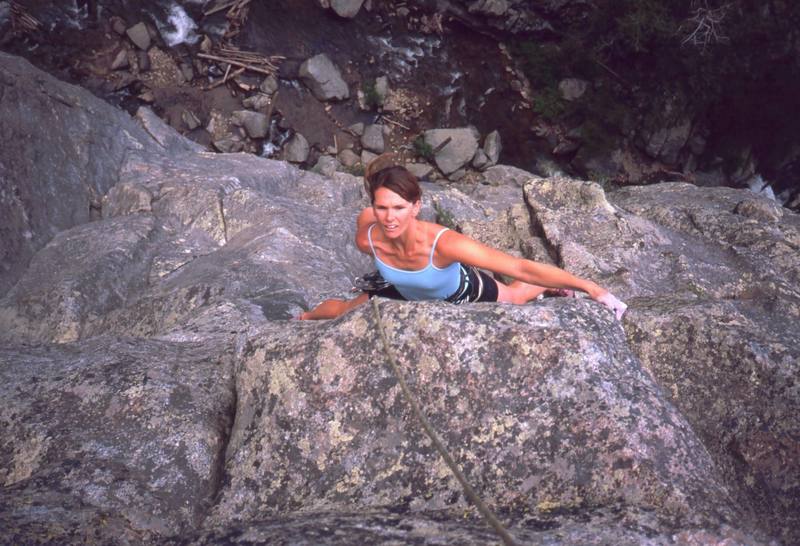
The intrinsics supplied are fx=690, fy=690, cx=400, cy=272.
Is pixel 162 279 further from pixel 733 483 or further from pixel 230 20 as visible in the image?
pixel 230 20

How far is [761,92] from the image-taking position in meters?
12.1

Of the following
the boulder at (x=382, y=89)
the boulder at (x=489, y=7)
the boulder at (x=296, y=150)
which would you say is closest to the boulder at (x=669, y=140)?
the boulder at (x=489, y=7)

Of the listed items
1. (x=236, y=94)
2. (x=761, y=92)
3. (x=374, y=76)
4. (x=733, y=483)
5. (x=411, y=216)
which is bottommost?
(x=733, y=483)

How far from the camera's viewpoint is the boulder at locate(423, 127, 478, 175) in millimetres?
12602

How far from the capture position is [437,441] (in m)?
2.42

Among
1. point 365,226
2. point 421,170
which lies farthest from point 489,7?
point 365,226

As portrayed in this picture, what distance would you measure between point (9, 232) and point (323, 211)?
2.67 meters

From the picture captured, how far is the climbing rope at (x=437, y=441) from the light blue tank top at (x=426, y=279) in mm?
1192

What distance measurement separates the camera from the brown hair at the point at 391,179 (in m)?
3.58

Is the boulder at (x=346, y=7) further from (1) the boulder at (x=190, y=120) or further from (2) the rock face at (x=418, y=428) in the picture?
(2) the rock face at (x=418, y=428)

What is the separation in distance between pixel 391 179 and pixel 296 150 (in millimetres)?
8901

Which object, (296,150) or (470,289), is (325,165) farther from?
(470,289)

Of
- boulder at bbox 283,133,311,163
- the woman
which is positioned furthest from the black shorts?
boulder at bbox 283,133,311,163

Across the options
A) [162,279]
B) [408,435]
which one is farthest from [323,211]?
[408,435]
